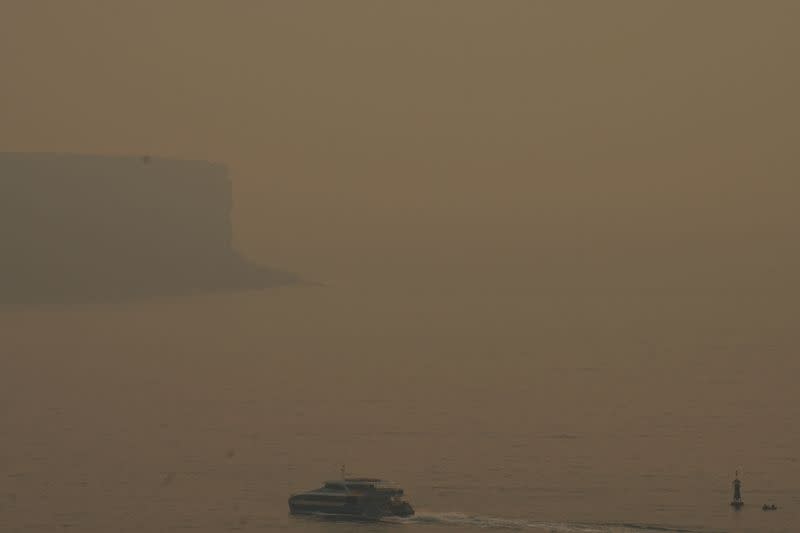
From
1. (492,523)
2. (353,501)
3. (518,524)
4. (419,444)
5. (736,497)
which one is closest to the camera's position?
(518,524)

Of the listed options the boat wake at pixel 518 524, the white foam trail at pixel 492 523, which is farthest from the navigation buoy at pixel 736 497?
the white foam trail at pixel 492 523

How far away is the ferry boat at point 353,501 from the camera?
68.6 m

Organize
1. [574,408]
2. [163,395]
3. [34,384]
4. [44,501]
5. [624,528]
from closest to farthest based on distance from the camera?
[624,528]
[44,501]
[574,408]
[163,395]
[34,384]

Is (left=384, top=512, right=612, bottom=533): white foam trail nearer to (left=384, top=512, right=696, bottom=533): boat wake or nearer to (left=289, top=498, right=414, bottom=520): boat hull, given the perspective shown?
(left=384, top=512, right=696, bottom=533): boat wake

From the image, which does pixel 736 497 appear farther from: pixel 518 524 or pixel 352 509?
pixel 352 509

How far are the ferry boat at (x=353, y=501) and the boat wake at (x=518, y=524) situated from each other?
61 centimetres

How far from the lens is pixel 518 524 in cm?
6544

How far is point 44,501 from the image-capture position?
73562mm

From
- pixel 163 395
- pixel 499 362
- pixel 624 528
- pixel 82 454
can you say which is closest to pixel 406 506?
pixel 624 528

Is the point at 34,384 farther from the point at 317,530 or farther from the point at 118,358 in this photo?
the point at 317,530

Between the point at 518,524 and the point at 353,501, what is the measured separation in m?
8.33

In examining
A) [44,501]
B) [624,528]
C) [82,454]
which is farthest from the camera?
[82,454]

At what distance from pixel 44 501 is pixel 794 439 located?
155 ft

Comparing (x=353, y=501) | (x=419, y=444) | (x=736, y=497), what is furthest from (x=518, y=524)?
(x=419, y=444)
